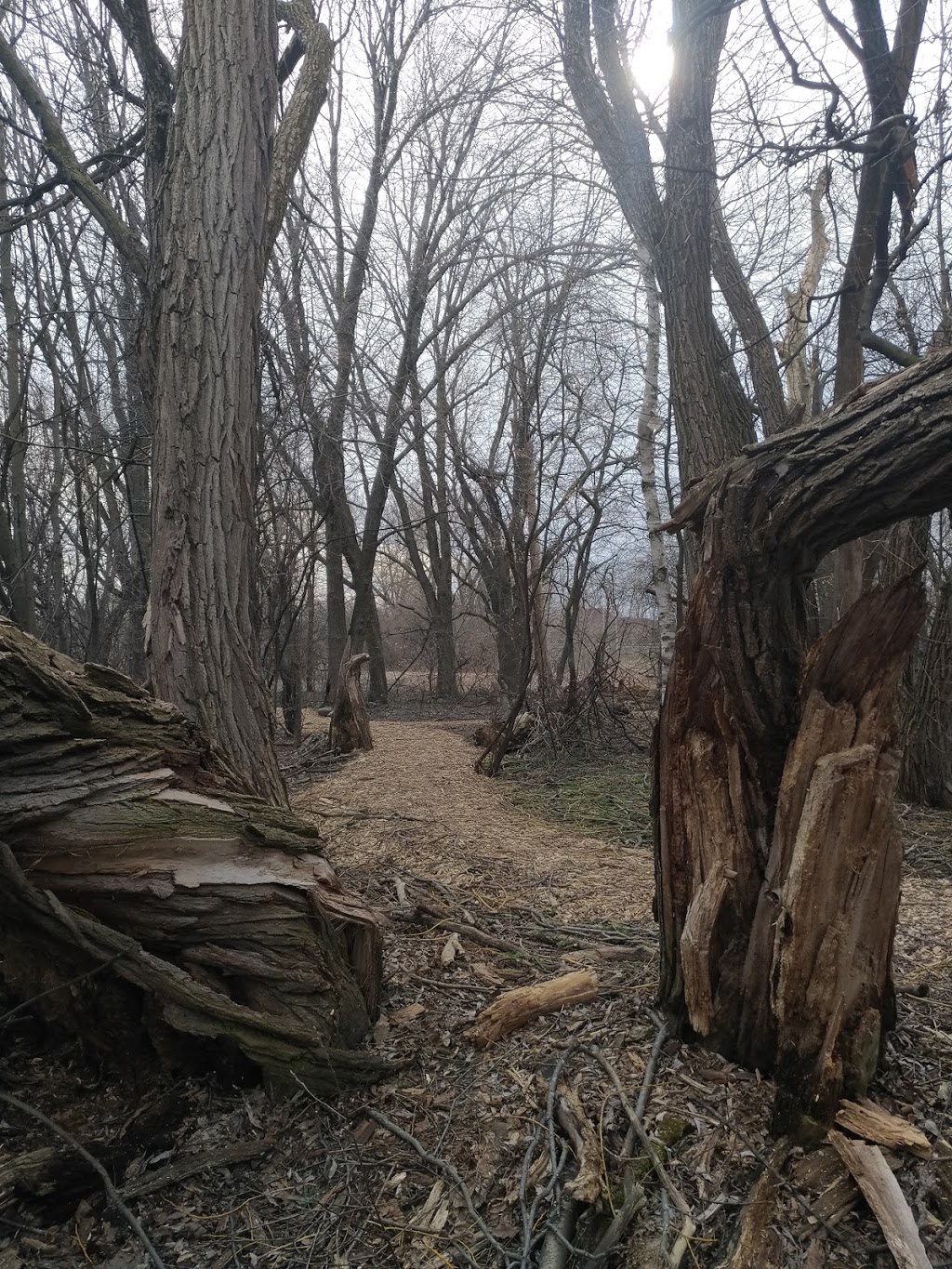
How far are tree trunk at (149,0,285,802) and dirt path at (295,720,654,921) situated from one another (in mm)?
1321

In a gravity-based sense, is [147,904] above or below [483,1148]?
above

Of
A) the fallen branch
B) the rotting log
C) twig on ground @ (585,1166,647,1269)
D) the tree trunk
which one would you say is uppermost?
the tree trunk

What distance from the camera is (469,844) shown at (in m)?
5.25

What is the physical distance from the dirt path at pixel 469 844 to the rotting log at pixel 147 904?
1752mm

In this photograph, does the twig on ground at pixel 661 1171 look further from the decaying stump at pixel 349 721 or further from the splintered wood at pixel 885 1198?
the decaying stump at pixel 349 721

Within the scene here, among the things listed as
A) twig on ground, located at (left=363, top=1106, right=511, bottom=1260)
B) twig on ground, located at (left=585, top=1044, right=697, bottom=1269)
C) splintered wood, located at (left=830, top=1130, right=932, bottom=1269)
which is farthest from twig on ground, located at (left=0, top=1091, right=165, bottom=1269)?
splintered wood, located at (left=830, top=1130, right=932, bottom=1269)

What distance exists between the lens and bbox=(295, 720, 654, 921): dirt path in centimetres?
423

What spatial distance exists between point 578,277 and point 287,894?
11286 millimetres

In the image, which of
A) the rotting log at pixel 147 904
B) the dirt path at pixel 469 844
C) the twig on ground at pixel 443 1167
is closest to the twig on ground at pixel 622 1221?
the twig on ground at pixel 443 1167

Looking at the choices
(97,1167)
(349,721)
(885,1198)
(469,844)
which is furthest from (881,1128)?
(349,721)

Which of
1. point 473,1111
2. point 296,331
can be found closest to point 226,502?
point 473,1111

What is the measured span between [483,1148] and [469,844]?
316 cm

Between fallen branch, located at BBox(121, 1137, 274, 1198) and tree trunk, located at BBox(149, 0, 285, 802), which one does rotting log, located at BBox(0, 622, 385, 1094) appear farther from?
tree trunk, located at BBox(149, 0, 285, 802)

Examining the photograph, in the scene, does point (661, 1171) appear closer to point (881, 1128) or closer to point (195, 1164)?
point (881, 1128)
